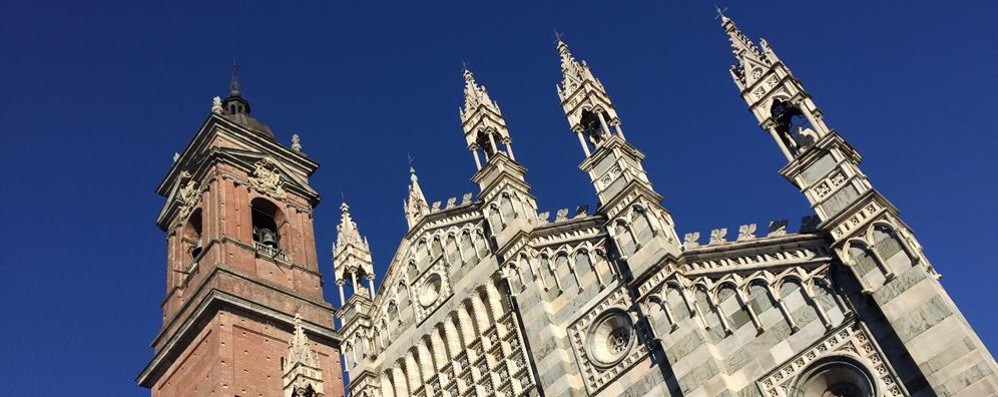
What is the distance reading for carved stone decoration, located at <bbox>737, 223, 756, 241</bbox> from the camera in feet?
73.2

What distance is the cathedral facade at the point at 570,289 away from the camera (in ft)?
63.8

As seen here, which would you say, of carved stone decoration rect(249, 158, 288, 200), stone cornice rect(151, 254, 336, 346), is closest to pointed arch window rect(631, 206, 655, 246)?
stone cornice rect(151, 254, 336, 346)

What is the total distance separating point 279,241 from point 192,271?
365cm

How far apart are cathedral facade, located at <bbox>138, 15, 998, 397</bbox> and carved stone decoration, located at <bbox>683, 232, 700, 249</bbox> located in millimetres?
67

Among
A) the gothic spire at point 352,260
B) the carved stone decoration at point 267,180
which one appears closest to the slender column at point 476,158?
the gothic spire at point 352,260

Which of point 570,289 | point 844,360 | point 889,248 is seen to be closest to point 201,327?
point 570,289

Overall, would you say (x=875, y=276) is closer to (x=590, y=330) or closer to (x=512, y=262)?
(x=590, y=330)

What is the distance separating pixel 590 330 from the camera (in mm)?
24188

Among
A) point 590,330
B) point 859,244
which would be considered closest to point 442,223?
point 590,330

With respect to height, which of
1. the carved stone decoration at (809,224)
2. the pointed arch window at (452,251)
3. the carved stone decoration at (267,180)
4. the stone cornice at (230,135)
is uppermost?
the stone cornice at (230,135)

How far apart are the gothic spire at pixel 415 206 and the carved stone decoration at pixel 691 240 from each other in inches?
436

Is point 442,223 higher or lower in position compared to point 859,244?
higher

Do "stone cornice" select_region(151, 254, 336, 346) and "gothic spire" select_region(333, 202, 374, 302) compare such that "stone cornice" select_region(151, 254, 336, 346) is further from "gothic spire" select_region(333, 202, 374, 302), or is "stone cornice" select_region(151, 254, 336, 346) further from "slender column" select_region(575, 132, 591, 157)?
"slender column" select_region(575, 132, 591, 157)

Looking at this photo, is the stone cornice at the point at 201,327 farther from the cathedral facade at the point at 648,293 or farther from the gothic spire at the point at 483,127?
the gothic spire at the point at 483,127
